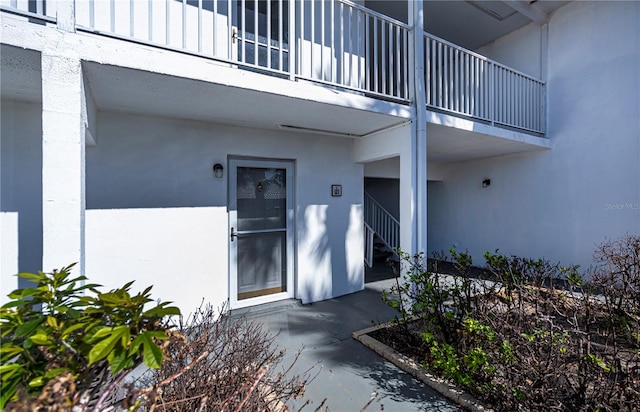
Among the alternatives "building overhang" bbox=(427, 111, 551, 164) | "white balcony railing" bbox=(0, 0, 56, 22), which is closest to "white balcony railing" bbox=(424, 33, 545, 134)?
"building overhang" bbox=(427, 111, 551, 164)

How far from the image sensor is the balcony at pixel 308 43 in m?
2.63

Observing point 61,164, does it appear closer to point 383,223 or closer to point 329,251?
point 329,251

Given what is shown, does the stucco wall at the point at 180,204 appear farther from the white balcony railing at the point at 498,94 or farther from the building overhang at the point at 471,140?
the white balcony railing at the point at 498,94

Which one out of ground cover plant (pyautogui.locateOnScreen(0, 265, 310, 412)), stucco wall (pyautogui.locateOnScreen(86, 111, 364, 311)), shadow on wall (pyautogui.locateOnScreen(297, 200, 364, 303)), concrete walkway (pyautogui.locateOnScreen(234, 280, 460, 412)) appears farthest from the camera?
shadow on wall (pyautogui.locateOnScreen(297, 200, 364, 303))

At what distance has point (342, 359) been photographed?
2.87 metres

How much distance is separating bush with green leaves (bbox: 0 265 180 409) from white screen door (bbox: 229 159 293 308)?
9.27 feet

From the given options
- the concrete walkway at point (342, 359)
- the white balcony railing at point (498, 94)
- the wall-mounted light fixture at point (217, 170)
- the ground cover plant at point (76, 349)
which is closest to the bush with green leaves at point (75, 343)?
the ground cover plant at point (76, 349)

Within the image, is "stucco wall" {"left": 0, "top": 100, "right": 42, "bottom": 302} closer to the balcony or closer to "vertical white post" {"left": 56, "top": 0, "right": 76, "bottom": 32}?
the balcony

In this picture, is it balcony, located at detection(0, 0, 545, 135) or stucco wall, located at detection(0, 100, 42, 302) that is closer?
balcony, located at detection(0, 0, 545, 135)

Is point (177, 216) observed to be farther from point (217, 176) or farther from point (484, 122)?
point (484, 122)

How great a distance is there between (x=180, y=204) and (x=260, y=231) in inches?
44.2

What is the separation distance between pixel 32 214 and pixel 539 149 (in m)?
7.83

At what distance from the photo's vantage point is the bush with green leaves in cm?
88

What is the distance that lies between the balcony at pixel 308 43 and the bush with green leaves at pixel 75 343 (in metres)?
2.14
